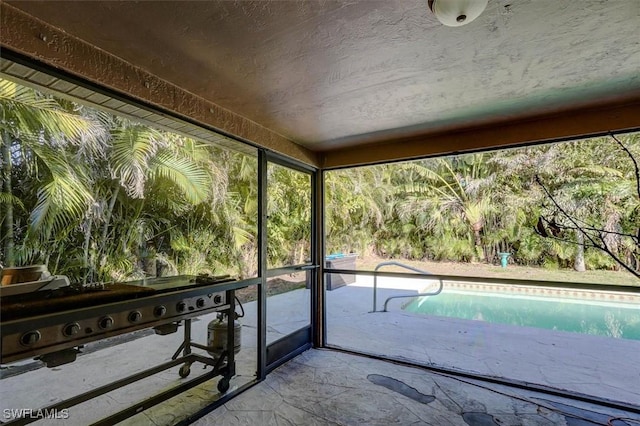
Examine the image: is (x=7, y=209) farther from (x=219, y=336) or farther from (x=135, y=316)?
(x=219, y=336)

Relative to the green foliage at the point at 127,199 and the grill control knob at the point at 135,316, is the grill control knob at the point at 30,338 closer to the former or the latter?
the grill control knob at the point at 135,316

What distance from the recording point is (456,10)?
125 cm

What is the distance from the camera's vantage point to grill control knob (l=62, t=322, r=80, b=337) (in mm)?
1619

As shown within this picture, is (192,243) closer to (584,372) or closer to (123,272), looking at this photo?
(123,272)

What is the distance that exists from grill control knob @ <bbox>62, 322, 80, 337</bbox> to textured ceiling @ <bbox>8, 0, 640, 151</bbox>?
4.93ft

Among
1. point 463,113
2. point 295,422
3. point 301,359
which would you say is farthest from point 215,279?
point 463,113

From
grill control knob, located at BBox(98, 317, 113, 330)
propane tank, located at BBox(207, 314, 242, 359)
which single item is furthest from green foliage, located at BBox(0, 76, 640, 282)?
grill control knob, located at BBox(98, 317, 113, 330)

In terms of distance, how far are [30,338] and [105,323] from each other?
0.33 meters

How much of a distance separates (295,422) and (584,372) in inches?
115

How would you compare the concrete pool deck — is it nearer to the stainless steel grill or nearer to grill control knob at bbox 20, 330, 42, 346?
the stainless steel grill

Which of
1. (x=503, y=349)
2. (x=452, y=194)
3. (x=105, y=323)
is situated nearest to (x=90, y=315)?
(x=105, y=323)

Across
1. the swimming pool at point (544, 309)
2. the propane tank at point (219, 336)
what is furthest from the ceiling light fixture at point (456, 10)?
the swimming pool at point (544, 309)

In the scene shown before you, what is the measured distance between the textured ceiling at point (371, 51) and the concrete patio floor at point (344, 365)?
6.84ft

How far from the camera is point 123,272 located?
129 inches
